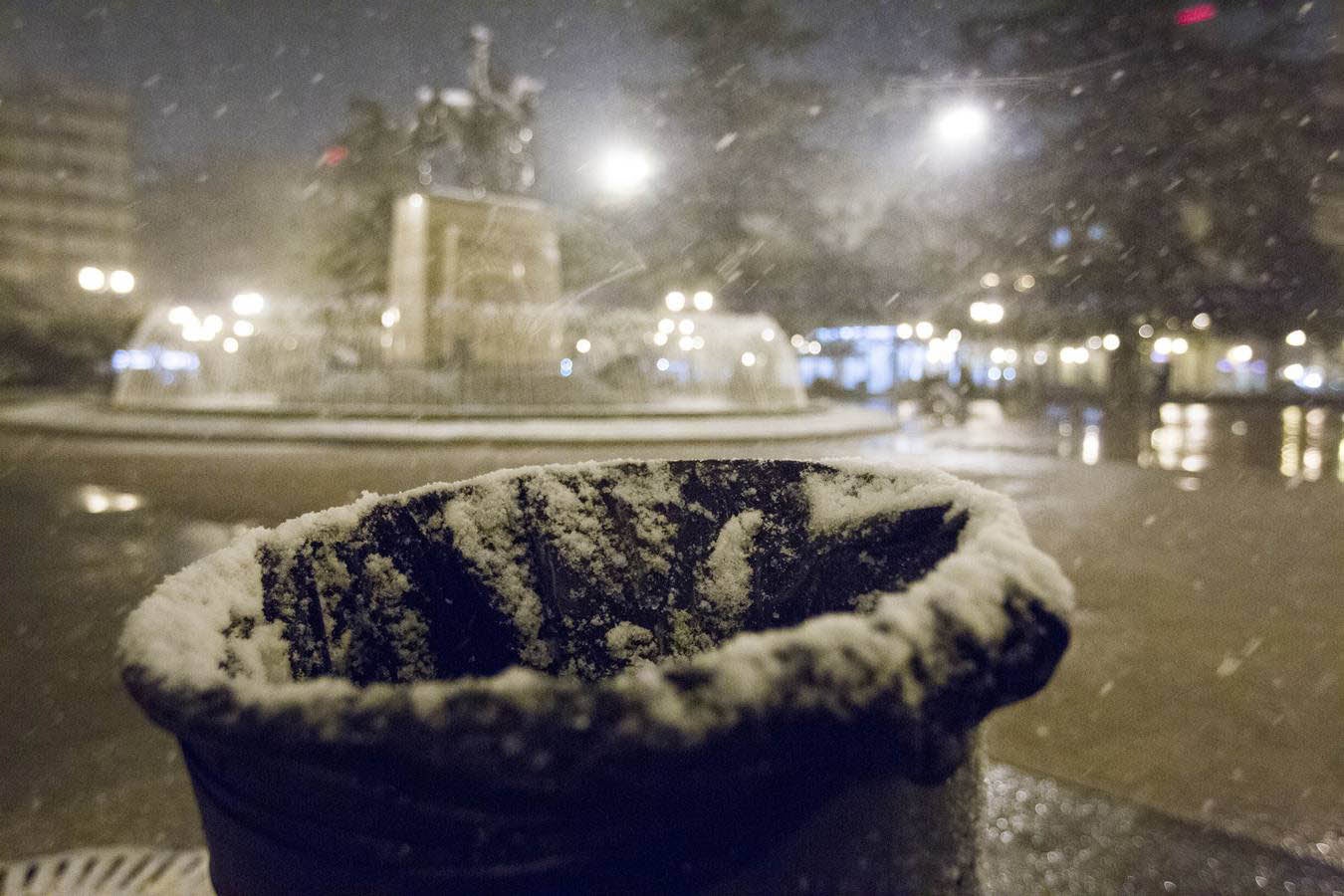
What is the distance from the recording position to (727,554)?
5.13ft

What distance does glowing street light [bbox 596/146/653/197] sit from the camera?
32531 millimetres

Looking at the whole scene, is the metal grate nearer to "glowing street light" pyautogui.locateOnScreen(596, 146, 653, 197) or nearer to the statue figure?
the statue figure

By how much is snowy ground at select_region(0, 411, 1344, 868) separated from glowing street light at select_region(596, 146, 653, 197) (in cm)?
2346

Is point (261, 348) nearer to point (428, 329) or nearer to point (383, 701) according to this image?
point (428, 329)

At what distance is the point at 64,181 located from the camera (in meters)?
74.3

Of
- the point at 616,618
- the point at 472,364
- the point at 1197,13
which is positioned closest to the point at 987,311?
the point at 1197,13

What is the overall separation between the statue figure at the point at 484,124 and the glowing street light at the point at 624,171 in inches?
438

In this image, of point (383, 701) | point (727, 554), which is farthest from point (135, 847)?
point (383, 701)

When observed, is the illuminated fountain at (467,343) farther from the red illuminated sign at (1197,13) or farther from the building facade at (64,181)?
the building facade at (64,181)

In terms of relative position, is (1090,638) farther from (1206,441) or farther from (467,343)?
(467,343)

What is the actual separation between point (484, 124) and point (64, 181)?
71.7 metres

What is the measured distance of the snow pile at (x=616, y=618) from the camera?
714 millimetres

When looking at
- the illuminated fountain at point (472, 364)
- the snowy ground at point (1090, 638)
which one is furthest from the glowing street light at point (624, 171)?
the snowy ground at point (1090, 638)

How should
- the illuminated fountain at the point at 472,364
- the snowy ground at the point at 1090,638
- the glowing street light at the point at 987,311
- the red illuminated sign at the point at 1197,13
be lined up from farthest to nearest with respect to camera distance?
1. the glowing street light at the point at 987,311
2. the red illuminated sign at the point at 1197,13
3. the illuminated fountain at the point at 472,364
4. the snowy ground at the point at 1090,638
